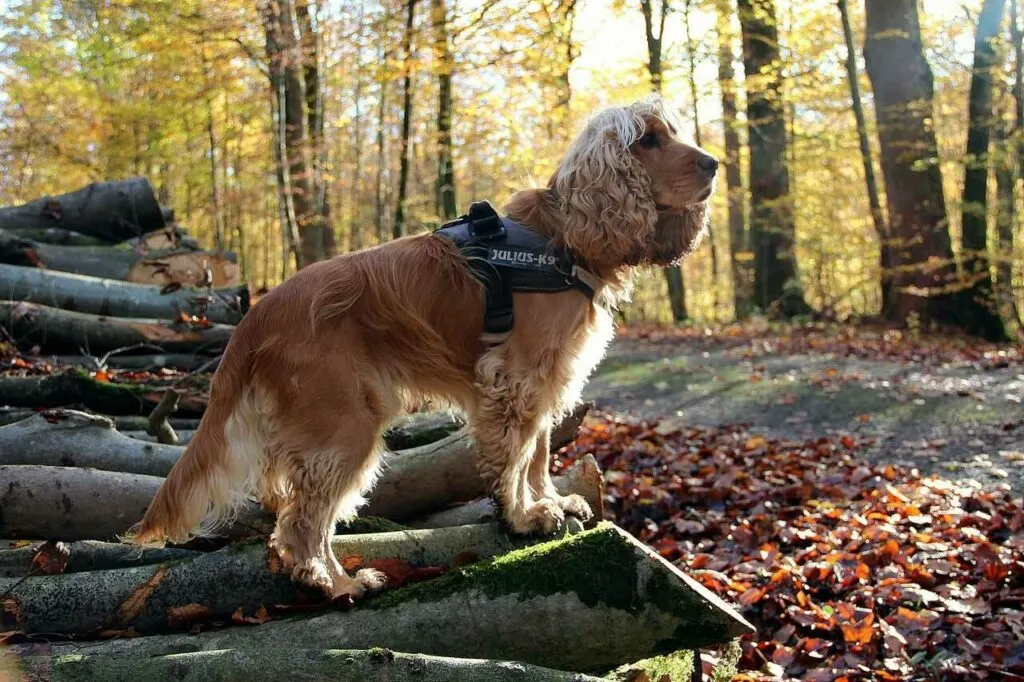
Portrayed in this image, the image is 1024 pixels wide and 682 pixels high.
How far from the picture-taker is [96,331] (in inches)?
270

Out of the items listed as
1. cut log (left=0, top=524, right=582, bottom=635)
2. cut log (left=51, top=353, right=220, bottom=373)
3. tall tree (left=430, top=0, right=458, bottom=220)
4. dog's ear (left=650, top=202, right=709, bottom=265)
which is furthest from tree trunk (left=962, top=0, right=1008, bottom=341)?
cut log (left=0, top=524, right=582, bottom=635)

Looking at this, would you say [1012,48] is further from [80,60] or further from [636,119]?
[80,60]

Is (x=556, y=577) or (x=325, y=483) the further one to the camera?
(x=325, y=483)

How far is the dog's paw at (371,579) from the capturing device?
128 inches

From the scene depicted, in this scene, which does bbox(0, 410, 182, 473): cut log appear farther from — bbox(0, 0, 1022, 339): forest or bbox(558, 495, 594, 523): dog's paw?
bbox(0, 0, 1022, 339): forest

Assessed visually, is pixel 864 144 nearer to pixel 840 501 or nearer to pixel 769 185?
pixel 769 185

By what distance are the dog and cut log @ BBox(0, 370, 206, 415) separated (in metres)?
1.87

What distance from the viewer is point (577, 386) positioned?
4.23 m

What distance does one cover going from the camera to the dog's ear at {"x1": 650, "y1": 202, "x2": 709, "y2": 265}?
4348 mm

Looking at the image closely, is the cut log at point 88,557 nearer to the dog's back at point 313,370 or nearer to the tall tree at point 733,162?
the dog's back at point 313,370

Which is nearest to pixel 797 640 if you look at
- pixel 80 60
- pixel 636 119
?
pixel 636 119

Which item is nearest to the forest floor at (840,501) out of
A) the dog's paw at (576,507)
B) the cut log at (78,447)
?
the dog's paw at (576,507)

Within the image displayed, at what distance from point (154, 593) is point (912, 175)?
610 inches

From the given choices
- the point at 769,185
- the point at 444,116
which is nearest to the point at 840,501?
the point at 769,185
